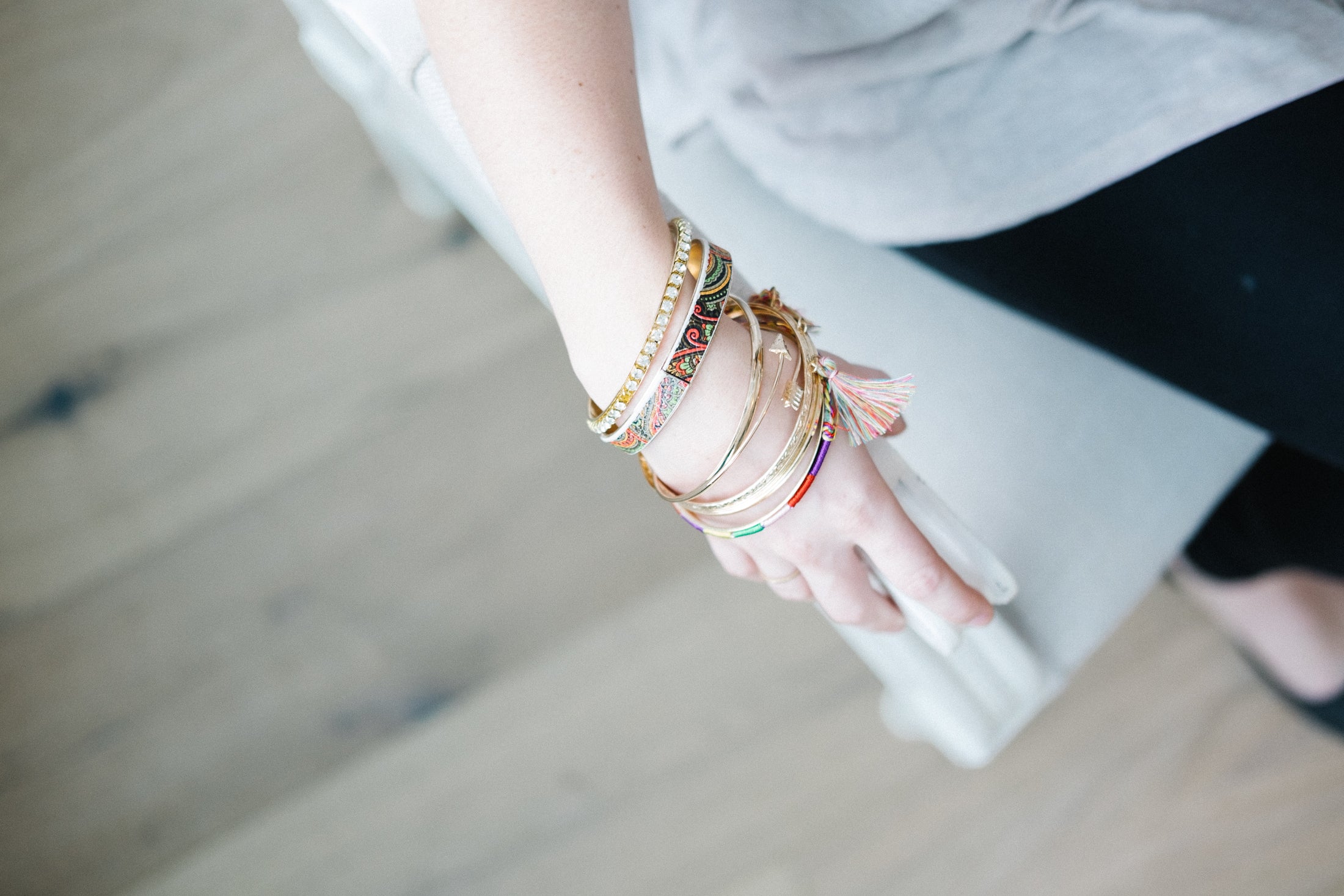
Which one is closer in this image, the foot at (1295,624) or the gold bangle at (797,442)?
the gold bangle at (797,442)

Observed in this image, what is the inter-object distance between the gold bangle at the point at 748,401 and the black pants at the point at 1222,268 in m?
0.21

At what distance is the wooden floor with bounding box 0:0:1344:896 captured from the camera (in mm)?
1006

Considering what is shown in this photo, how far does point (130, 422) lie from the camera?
1.21m

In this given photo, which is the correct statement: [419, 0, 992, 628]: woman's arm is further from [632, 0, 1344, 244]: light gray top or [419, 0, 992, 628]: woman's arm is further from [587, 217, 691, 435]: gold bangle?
[632, 0, 1344, 244]: light gray top

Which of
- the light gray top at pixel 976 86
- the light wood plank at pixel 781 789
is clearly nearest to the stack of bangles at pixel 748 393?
the light gray top at pixel 976 86

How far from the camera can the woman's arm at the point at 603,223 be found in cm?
44

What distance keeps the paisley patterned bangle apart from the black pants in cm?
22

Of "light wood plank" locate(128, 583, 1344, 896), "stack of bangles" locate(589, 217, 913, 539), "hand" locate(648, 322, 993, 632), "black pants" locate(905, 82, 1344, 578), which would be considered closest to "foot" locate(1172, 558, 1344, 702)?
"light wood plank" locate(128, 583, 1344, 896)

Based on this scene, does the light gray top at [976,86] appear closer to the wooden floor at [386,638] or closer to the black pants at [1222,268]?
the black pants at [1222,268]

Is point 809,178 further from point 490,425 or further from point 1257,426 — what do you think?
point 490,425

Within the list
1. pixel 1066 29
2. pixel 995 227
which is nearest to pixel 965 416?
pixel 995 227

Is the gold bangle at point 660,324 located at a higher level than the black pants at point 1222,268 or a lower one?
higher

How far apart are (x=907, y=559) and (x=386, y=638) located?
2.65 feet

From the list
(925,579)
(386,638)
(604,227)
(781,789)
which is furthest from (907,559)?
(386,638)
